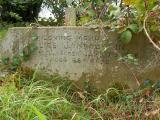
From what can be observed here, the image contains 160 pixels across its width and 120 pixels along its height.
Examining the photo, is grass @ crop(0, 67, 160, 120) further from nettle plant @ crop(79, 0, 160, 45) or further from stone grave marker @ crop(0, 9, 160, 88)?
nettle plant @ crop(79, 0, 160, 45)

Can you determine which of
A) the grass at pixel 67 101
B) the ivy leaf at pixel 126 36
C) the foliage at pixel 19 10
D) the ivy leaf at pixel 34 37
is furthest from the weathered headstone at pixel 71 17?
the foliage at pixel 19 10

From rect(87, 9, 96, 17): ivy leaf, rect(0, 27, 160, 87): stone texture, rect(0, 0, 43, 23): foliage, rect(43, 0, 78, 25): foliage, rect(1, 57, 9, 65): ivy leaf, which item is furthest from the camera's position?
rect(43, 0, 78, 25): foliage

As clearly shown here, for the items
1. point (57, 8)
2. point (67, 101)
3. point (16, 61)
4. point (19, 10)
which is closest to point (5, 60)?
point (16, 61)

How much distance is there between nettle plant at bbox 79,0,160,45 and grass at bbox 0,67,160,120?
21.0 inches

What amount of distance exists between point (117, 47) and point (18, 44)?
1171mm

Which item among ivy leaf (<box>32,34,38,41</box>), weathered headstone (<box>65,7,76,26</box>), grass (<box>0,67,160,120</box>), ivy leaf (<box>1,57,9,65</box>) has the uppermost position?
weathered headstone (<box>65,7,76,26</box>)

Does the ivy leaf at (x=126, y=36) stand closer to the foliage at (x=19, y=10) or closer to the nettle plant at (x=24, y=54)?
the nettle plant at (x=24, y=54)

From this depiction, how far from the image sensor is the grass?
3.44m

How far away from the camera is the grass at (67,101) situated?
11.3 ft

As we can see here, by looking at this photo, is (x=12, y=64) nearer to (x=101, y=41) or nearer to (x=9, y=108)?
(x=101, y=41)

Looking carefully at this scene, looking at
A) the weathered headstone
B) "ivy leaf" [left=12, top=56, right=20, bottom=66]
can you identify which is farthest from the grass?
the weathered headstone

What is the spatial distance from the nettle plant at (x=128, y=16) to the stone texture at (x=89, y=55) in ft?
0.42

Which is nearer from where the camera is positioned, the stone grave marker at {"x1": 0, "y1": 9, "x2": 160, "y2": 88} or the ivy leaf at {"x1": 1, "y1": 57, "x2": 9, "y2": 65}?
the stone grave marker at {"x1": 0, "y1": 9, "x2": 160, "y2": 88}

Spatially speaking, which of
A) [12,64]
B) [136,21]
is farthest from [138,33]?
[12,64]
